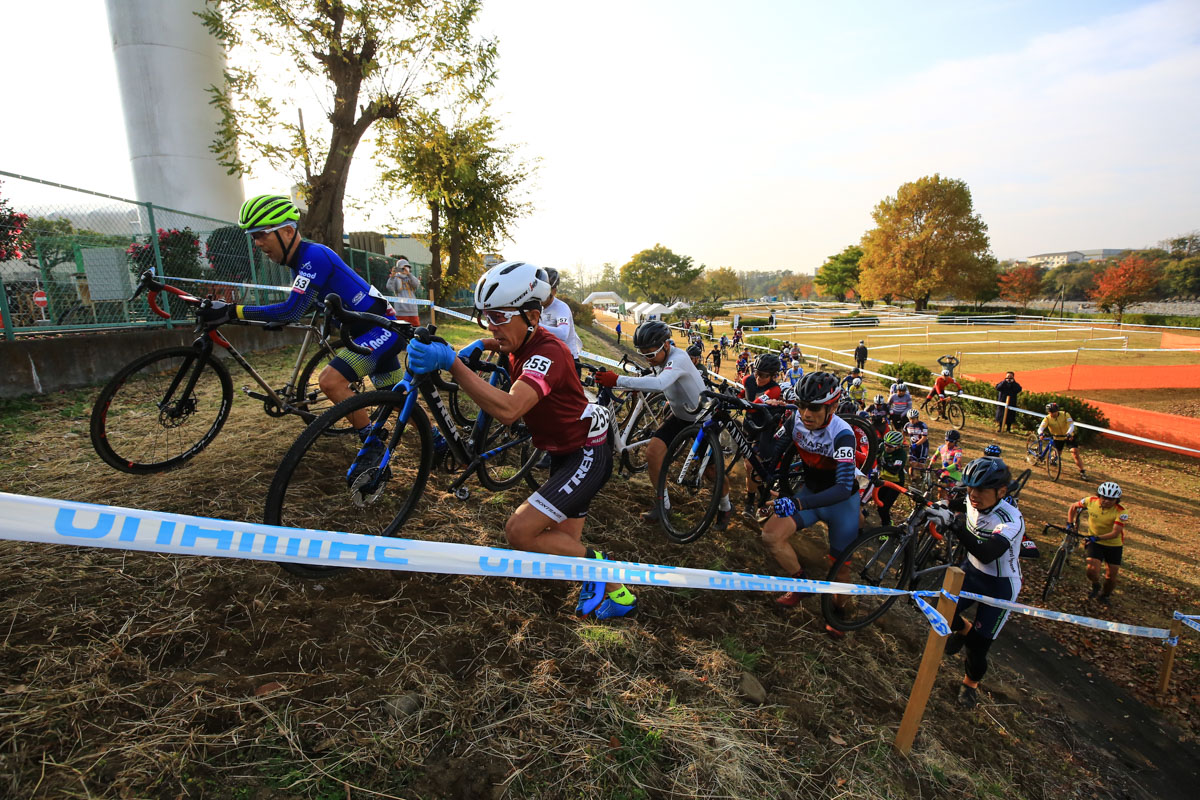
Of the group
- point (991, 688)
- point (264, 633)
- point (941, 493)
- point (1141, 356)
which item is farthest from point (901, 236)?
point (264, 633)

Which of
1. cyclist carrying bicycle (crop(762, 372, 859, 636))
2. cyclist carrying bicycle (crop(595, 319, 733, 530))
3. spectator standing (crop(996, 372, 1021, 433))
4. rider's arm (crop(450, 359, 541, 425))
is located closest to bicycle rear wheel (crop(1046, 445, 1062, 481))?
spectator standing (crop(996, 372, 1021, 433))

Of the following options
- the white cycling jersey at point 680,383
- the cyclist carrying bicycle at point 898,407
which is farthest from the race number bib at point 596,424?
the cyclist carrying bicycle at point 898,407

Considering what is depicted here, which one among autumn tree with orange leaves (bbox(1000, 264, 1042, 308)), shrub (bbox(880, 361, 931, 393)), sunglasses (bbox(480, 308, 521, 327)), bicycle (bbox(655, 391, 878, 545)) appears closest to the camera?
sunglasses (bbox(480, 308, 521, 327))

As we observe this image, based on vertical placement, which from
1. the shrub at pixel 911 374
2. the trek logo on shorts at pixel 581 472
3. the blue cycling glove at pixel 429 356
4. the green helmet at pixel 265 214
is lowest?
the shrub at pixel 911 374

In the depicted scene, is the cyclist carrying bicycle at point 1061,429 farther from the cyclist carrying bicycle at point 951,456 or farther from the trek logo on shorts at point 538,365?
the trek logo on shorts at point 538,365

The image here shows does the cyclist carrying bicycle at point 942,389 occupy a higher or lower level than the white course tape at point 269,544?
lower

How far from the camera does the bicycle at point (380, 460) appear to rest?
3.08 meters

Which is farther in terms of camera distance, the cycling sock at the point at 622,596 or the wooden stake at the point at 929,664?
the cycling sock at the point at 622,596

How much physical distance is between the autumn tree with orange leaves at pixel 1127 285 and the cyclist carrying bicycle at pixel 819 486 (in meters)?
66.5

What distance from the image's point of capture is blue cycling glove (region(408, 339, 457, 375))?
2846mm

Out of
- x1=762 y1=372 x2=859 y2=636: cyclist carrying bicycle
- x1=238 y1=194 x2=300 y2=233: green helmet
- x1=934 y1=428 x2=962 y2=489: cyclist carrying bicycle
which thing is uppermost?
x1=238 y1=194 x2=300 y2=233: green helmet

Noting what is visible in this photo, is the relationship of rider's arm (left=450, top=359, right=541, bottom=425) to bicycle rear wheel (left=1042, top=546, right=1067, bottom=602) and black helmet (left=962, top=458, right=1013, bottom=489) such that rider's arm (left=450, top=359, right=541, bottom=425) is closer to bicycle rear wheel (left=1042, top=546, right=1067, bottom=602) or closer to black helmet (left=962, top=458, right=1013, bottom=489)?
black helmet (left=962, top=458, right=1013, bottom=489)

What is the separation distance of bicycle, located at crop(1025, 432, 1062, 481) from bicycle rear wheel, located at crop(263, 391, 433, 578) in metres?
13.9

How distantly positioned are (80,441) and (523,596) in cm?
463
